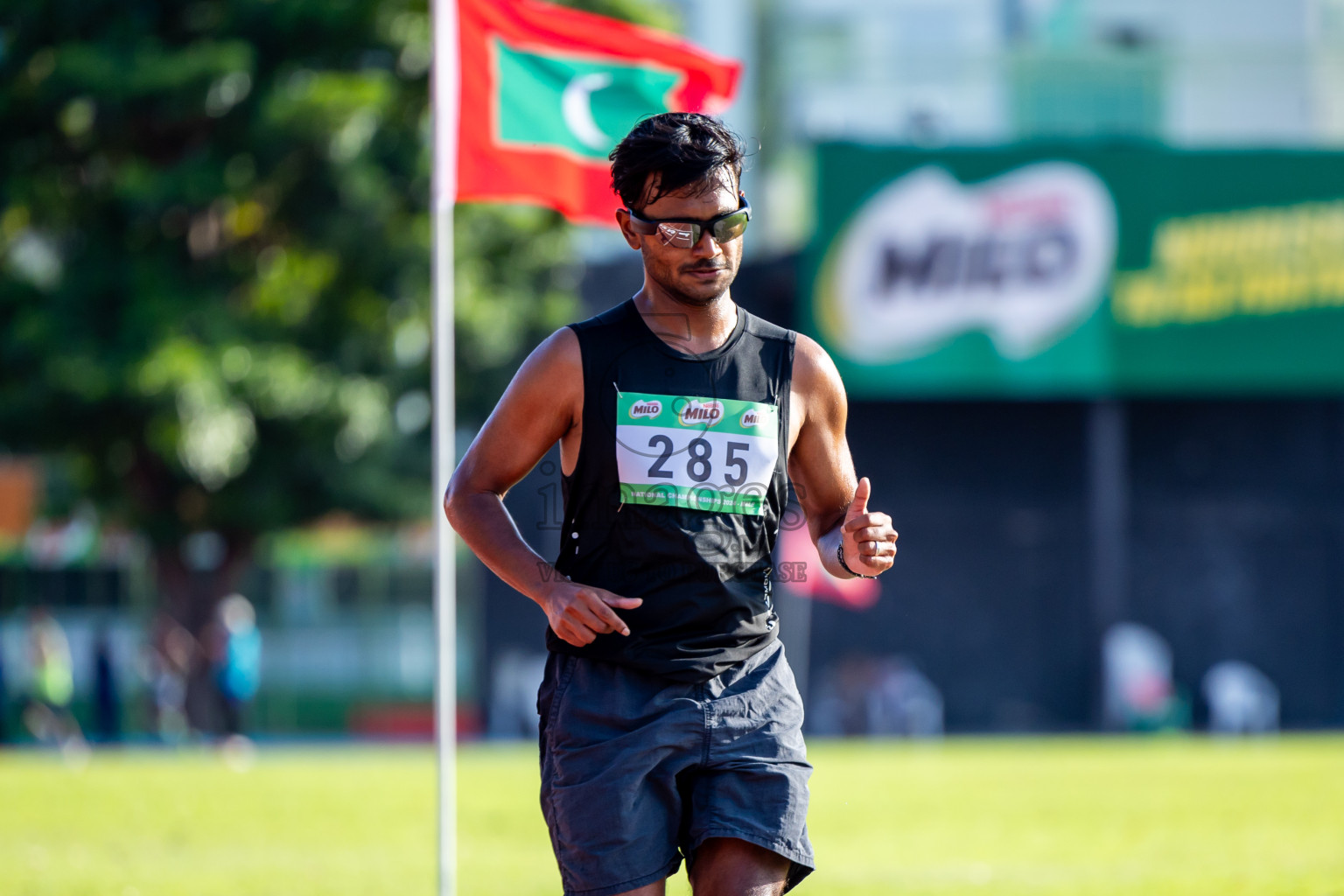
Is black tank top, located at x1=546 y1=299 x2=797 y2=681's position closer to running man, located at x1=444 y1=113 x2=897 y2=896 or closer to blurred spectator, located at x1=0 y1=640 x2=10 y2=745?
running man, located at x1=444 y1=113 x2=897 y2=896

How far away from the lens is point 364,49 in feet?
79.5

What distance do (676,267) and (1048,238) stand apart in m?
24.3

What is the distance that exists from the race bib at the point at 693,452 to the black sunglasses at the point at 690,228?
1.11 feet

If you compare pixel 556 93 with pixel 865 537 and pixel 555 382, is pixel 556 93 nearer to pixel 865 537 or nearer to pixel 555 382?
pixel 555 382

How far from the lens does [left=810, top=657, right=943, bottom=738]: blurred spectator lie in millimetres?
28031

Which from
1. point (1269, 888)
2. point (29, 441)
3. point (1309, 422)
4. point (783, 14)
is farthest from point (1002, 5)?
point (1269, 888)

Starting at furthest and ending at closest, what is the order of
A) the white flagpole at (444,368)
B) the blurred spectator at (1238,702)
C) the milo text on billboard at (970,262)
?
the blurred spectator at (1238,702), the milo text on billboard at (970,262), the white flagpole at (444,368)

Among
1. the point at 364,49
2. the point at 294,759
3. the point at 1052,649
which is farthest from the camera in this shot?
the point at 1052,649

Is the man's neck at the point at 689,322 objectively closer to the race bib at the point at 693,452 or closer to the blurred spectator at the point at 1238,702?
the race bib at the point at 693,452

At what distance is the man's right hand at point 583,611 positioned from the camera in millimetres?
3555

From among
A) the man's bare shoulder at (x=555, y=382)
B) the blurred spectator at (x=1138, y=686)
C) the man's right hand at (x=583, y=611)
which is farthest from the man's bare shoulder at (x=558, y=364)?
the blurred spectator at (x=1138, y=686)

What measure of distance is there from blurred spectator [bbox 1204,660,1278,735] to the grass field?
28.1ft

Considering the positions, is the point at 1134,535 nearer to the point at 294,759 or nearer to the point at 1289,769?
the point at 1289,769

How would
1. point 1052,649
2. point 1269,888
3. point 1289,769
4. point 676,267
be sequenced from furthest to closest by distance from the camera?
point 1052,649 < point 1289,769 < point 1269,888 < point 676,267
